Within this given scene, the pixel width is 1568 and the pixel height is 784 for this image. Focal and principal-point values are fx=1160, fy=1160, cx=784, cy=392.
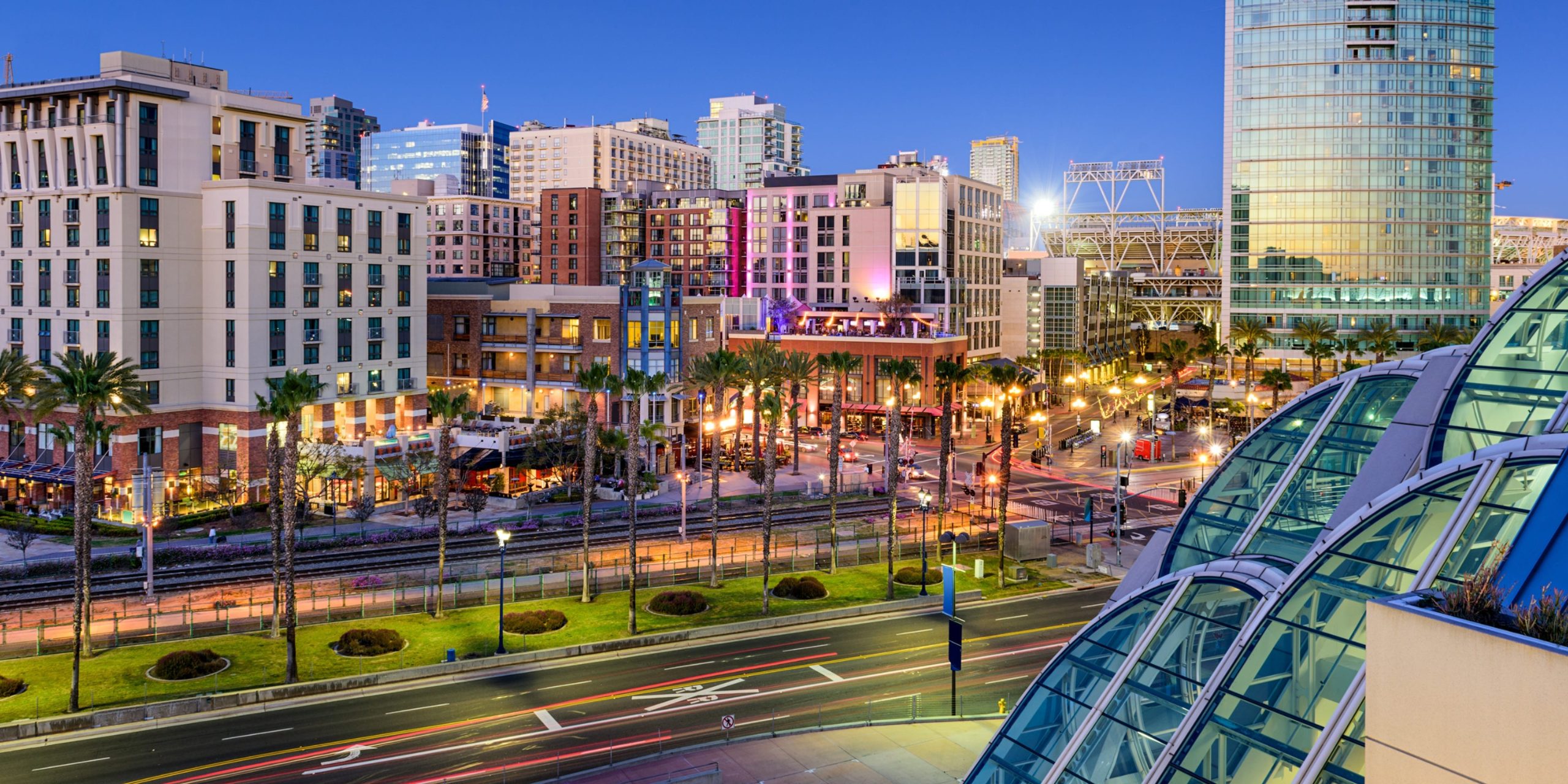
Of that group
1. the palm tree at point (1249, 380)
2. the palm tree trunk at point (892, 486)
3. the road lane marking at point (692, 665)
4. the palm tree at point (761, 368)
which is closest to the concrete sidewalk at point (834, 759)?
the road lane marking at point (692, 665)

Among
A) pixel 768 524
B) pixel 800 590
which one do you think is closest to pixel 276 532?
pixel 768 524

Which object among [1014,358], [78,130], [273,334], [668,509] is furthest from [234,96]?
[1014,358]

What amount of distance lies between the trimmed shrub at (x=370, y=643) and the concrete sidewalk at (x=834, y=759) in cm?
1822

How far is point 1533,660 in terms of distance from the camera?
1608 centimetres

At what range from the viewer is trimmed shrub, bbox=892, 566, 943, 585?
224 feet

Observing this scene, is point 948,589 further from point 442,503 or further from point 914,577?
point 442,503

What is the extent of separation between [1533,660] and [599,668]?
41802mm

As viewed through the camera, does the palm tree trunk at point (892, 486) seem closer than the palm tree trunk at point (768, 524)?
No

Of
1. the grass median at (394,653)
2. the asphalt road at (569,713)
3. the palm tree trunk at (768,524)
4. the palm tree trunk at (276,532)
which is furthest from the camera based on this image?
the palm tree trunk at (768,524)

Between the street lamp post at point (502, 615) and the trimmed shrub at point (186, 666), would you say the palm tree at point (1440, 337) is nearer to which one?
the street lamp post at point (502, 615)

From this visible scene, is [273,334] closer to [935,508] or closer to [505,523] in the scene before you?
[505,523]

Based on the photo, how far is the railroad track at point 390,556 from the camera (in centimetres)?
6322

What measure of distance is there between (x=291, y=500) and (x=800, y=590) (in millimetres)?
26580

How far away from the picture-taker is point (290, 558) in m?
51.0
